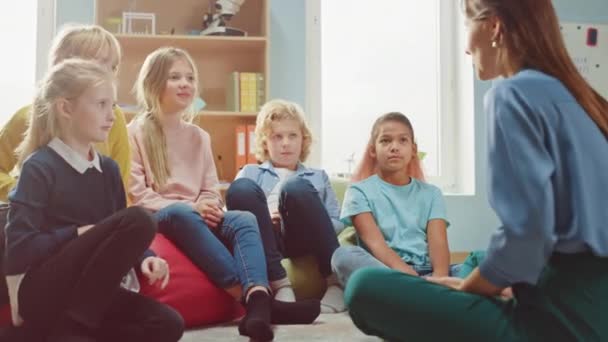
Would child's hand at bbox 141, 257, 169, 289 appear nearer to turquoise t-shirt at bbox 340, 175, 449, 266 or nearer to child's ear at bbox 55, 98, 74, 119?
child's ear at bbox 55, 98, 74, 119

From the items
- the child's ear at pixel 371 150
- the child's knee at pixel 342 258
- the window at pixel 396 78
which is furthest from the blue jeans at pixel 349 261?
the window at pixel 396 78

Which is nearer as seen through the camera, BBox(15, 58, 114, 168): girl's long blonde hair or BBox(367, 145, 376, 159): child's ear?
BBox(15, 58, 114, 168): girl's long blonde hair

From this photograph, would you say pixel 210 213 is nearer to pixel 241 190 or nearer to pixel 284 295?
pixel 241 190

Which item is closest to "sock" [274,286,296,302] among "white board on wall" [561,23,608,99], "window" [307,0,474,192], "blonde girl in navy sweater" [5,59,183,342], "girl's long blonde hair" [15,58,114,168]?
"blonde girl in navy sweater" [5,59,183,342]

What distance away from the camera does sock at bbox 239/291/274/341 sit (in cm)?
148

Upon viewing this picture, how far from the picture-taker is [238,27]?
3.54 metres

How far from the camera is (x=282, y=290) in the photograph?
1.87 meters

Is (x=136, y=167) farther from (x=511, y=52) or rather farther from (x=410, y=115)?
(x=410, y=115)

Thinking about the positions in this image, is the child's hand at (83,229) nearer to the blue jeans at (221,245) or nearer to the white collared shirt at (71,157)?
the white collared shirt at (71,157)

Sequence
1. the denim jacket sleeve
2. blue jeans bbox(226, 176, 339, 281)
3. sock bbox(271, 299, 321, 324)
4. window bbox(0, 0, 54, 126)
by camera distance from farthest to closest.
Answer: window bbox(0, 0, 54, 126), the denim jacket sleeve, blue jeans bbox(226, 176, 339, 281), sock bbox(271, 299, 321, 324)

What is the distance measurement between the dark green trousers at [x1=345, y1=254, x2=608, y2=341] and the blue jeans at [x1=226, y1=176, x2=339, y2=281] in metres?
0.92

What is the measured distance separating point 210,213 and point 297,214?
30cm

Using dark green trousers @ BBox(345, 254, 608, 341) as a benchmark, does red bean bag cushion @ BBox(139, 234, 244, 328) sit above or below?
below

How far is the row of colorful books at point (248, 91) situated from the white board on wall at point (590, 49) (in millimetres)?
2000
